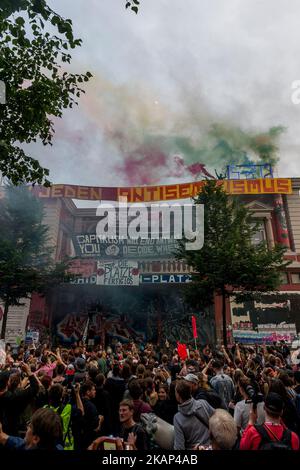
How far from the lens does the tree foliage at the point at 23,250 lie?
1806 cm

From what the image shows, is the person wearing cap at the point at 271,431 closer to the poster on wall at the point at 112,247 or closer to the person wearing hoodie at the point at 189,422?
the person wearing hoodie at the point at 189,422

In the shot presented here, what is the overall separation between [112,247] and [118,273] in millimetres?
2582

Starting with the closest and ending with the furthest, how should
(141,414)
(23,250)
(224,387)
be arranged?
(141,414) < (224,387) < (23,250)

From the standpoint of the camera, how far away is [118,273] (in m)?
23.4

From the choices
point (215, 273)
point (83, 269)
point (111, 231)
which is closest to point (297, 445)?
point (215, 273)

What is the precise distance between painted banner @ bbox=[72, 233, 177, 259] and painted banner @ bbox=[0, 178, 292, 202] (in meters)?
5.80

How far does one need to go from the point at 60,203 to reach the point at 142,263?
33.6 ft

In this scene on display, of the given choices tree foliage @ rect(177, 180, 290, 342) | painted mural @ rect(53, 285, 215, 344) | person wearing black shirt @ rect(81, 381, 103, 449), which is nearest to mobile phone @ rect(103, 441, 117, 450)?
person wearing black shirt @ rect(81, 381, 103, 449)

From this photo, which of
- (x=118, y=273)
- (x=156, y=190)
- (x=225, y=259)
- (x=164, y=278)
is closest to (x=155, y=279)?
(x=164, y=278)

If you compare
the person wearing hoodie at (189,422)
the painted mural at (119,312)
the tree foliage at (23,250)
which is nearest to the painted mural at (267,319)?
the painted mural at (119,312)

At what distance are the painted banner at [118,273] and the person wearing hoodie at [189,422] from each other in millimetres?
19765

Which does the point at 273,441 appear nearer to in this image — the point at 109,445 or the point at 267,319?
the point at 109,445

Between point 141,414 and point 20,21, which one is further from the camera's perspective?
point 20,21
